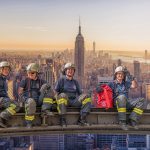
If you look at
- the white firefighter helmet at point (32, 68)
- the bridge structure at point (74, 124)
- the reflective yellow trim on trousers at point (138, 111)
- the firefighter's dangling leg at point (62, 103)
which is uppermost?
the white firefighter helmet at point (32, 68)

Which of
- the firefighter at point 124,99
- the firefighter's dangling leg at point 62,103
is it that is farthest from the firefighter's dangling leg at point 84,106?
the firefighter at point 124,99

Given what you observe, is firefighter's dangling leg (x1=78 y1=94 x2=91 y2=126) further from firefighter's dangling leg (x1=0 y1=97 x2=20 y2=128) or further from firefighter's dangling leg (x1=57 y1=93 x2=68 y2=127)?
firefighter's dangling leg (x1=0 y1=97 x2=20 y2=128)

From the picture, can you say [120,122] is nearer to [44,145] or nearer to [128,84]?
[128,84]

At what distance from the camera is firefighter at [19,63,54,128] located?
22.9 feet

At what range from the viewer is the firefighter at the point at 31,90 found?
22.9 ft

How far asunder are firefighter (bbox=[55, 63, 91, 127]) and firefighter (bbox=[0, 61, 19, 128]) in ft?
2.46

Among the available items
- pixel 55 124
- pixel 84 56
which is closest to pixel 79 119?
A: pixel 55 124

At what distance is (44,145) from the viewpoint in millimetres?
50719

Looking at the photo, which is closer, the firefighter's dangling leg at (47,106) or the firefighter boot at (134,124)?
the firefighter's dangling leg at (47,106)

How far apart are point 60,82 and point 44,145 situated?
44311mm

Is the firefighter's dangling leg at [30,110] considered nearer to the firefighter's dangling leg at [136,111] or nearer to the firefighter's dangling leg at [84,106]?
the firefighter's dangling leg at [84,106]

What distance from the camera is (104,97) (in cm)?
736

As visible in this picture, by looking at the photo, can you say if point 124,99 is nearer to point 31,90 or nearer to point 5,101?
point 31,90

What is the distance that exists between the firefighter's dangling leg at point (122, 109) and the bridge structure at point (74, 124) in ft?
0.51
